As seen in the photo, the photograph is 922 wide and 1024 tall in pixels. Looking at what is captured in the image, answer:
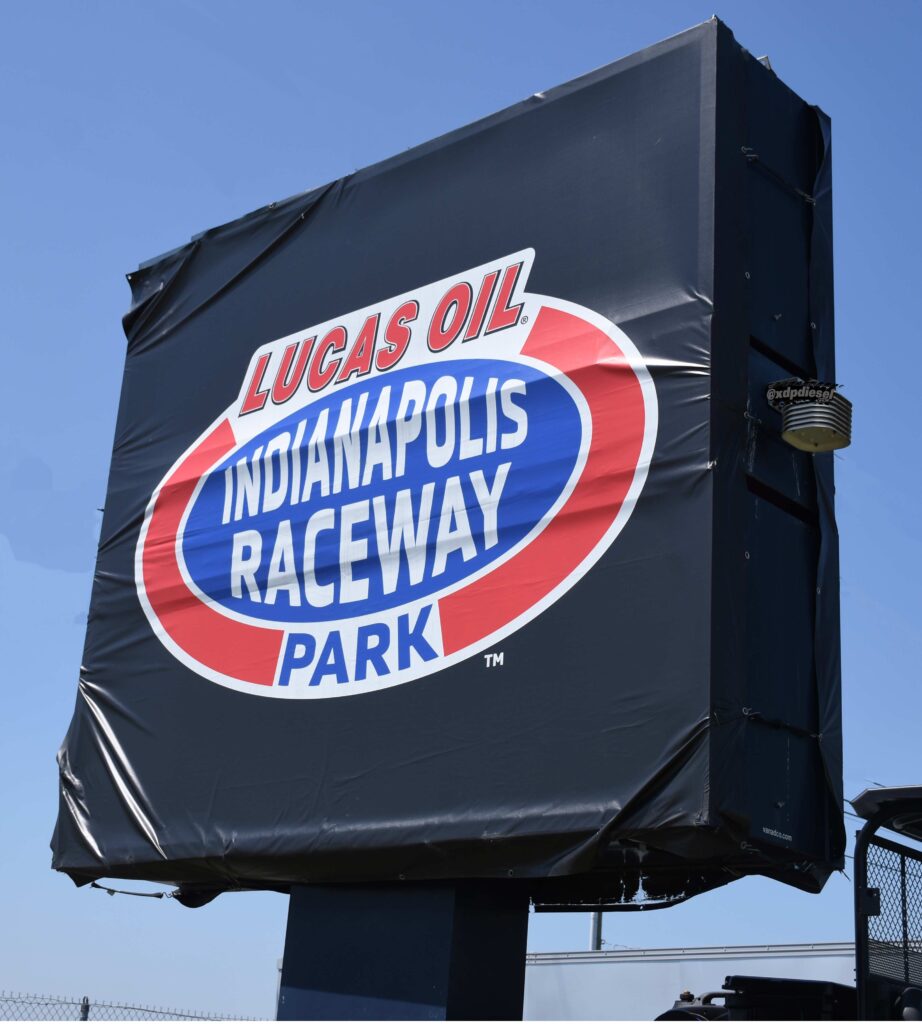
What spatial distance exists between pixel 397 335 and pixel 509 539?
5.71ft

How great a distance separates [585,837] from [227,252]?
5293 millimetres

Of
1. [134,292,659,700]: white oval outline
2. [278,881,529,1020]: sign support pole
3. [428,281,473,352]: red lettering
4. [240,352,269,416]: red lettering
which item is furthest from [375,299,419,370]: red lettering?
[278,881,529,1020]: sign support pole

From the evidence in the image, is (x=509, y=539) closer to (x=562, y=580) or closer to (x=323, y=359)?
(x=562, y=580)

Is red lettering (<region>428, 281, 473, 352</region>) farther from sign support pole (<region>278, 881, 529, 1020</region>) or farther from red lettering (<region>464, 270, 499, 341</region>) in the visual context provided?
sign support pole (<region>278, 881, 529, 1020</region>)

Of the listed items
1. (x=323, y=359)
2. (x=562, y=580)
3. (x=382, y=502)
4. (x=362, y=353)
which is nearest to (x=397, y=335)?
(x=362, y=353)

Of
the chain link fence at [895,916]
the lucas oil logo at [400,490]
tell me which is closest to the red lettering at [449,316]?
the lucas oil logo at [400,490]

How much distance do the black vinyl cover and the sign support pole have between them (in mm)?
246

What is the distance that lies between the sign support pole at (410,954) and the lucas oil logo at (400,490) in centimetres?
114

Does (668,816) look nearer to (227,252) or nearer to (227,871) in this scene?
(227,871)

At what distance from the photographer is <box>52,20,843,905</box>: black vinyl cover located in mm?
6738

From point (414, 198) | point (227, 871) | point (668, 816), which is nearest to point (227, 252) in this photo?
point (414, 198)

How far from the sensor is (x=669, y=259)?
731 centimetres

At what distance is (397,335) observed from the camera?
8.60 metres

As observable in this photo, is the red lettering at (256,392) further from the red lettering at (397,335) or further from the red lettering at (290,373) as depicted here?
the red lettering at (397,335)
